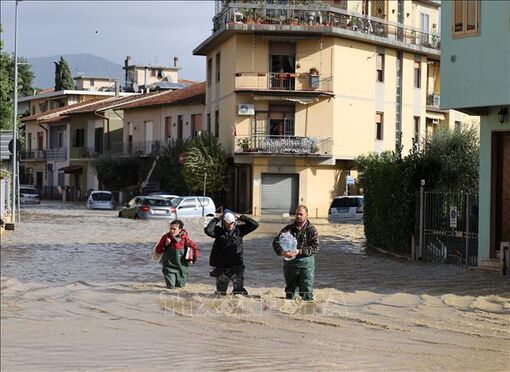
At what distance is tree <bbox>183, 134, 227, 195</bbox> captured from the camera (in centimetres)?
5050

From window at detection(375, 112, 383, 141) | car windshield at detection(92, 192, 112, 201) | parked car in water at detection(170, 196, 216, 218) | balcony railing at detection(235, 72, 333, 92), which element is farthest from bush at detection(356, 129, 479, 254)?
car windshield at detection(92, 192, 112, 201)

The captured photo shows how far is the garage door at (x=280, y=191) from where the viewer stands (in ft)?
166

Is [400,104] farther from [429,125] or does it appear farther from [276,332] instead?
[276,332]

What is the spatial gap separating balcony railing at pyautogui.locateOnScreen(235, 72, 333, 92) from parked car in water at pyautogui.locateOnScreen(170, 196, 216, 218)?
9.17 m

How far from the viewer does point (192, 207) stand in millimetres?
42625

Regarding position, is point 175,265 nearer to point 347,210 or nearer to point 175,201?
point 175,201

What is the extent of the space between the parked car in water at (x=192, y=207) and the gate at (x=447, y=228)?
2039 cm

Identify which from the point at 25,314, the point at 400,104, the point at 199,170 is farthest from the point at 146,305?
the point at 400,104

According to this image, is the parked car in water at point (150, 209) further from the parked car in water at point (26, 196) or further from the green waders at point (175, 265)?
the green waders at point (175, 265)

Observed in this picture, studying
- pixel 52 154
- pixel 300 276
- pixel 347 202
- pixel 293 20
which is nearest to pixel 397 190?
pixel 300 276

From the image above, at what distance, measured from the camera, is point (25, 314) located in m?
5.28

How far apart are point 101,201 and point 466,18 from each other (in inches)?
1493

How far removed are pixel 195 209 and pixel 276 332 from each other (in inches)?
1291

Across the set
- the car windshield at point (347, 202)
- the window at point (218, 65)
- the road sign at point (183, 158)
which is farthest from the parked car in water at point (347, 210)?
the window at point (218, 65)
